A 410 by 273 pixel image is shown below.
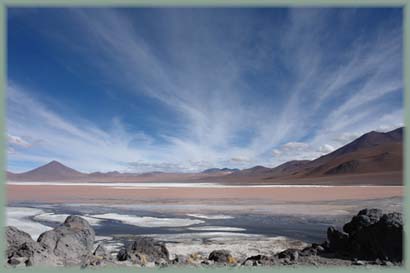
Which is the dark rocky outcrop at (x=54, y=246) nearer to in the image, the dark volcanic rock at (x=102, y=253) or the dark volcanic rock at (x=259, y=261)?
the dark volcanic rock at (x=102, y=253)

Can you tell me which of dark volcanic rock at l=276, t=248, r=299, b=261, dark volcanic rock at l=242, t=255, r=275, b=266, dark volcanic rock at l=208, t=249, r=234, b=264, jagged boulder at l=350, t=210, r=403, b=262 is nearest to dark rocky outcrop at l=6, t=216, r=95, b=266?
dark volcanic rock at l=208, t=249, r=234, b=264

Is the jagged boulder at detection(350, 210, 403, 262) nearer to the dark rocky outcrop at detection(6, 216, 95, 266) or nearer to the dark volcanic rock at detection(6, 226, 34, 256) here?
the dark rocky outcrop at detection(6, 216, 95, 266)

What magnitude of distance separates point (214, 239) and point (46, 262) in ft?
8.93

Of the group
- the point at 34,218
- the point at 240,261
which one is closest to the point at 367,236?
A: the point at 240,261

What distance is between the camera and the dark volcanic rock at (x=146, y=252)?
16.3 feet

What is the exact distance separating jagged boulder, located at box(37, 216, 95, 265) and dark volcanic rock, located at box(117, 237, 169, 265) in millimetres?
571

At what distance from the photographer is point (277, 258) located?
16.4ft

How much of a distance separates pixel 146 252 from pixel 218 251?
3.71ft

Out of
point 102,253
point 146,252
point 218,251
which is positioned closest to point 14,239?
point 102,253

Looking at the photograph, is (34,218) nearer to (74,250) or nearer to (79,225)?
(79,225)

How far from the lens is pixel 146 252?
207 inches

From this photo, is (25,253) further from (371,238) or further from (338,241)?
(371,238)

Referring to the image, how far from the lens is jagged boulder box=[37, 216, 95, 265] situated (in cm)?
505

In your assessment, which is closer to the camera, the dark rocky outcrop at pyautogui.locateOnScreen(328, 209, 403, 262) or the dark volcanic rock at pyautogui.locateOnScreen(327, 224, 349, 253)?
the dark rocky outcrop at pyautogui.locateOnScreen(328, 209, 403, 262)
